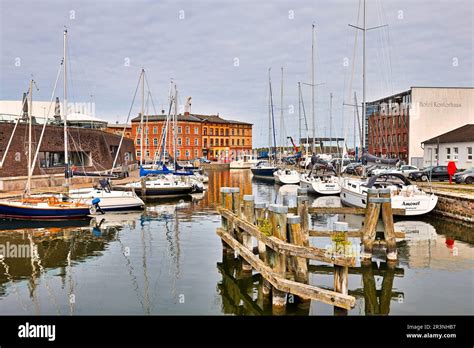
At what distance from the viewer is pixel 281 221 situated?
1303 centimetres

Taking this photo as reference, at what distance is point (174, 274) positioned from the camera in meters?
16.0

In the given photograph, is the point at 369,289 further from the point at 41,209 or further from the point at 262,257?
the point at 41,209

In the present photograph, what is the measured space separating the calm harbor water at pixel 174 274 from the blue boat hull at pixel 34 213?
109 centimetres

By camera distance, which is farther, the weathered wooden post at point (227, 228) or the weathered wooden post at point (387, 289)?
the weathered wooden post at point (227, 228)

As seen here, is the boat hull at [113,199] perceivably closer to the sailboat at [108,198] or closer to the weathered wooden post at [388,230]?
the sailboat at [108,198]

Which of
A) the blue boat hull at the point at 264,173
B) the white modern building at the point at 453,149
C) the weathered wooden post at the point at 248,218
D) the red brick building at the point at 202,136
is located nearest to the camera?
the weathered wooden post at the point at 248,218

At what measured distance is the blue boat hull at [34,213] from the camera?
86.4ft

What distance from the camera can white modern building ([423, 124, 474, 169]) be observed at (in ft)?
155

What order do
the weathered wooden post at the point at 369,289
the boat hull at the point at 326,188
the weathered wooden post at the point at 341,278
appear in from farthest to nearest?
1. the boat hull at the point at 326,188
2. the weathered wooden post at the point at 369,289
3. the weathered wooden post at the point at 341,278

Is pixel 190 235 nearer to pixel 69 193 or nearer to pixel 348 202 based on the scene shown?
pixel 69 193

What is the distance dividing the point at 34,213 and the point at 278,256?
60.7ft

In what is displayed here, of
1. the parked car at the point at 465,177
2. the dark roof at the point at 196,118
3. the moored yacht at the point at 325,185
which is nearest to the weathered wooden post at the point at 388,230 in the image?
the parked car at the point at 465,177

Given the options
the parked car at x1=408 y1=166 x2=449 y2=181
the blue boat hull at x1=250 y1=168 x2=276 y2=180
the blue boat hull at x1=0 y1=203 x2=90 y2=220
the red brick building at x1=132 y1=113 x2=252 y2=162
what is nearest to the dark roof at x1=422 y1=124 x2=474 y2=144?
the parked car at x1=408 y1=166 x2=449 y2=181
